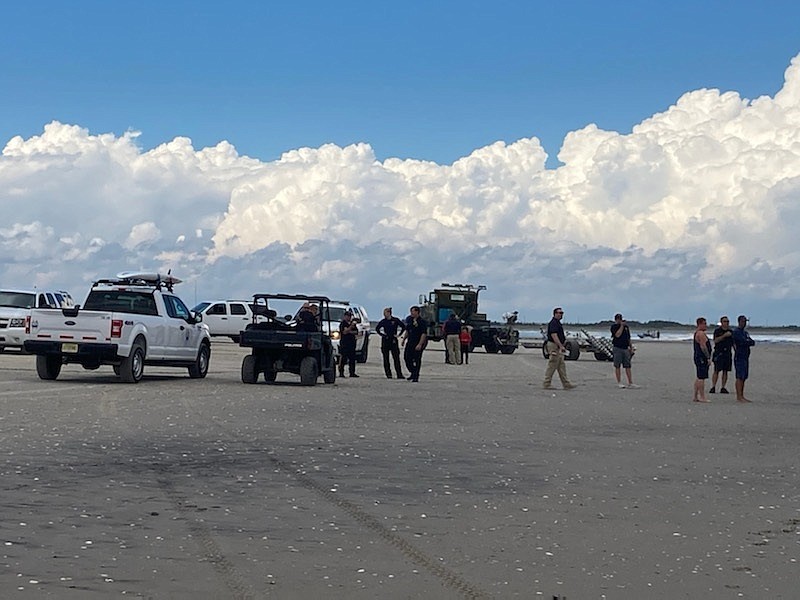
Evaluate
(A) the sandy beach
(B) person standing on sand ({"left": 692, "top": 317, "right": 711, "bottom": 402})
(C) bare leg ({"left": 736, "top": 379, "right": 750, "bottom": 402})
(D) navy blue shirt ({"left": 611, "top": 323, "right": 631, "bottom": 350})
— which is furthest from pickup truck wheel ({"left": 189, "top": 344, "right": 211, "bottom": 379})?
(C) bare leg ({"left": 736, "top": 379, "right": 750, "bottom": 402})

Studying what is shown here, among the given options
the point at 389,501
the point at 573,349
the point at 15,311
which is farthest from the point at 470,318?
the point at 389,501

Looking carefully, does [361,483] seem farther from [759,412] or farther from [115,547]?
[759,412]

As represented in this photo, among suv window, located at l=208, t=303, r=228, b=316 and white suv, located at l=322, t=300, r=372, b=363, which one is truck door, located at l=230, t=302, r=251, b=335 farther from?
white suv, located at l=322, t=300, r=372, b=363

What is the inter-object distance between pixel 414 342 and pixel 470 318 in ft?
83.9

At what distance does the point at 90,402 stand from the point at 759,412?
36.7 feet

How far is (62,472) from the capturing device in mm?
12289

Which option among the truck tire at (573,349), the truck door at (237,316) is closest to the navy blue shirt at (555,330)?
the truck tire at (573,349)

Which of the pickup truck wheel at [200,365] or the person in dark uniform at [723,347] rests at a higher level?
the person in dark uniform at [723,347]

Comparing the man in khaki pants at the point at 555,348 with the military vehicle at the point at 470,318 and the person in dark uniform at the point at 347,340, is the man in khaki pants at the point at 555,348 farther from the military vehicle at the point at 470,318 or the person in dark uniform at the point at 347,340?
the military vehicle at the point at 470,318

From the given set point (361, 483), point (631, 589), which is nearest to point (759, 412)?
point (361, 483)

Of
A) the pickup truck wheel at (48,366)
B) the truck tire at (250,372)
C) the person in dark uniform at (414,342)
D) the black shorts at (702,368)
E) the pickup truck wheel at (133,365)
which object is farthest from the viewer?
the person in dark uniform at (414,342)

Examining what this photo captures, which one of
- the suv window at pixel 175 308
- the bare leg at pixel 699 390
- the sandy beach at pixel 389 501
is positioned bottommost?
the sandy beach at pixel 389 501

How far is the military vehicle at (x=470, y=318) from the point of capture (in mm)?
55750

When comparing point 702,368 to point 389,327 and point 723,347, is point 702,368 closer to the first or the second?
point 723,347
